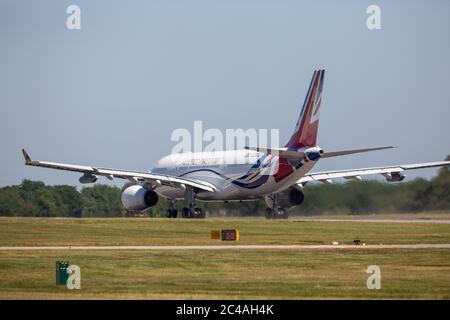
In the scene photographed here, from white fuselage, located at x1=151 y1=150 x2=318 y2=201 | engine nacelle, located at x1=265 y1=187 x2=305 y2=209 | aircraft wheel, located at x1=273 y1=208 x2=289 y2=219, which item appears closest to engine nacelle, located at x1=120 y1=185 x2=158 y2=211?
white fuselage, located at x1=151 y1=150 x2=318 y2=201

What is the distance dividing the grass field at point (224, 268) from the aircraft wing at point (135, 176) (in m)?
12.4

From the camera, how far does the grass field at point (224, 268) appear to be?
31344 millimetres

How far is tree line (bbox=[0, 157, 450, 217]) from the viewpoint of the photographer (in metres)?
75.5

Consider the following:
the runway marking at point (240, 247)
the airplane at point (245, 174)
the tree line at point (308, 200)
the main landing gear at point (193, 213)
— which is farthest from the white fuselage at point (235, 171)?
the runway marking at point (240, 247)

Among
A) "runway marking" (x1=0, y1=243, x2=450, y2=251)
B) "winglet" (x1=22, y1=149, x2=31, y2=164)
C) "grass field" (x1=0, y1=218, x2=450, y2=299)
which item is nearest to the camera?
"grass field" (x1=0, y1=218, x2=450, y2=299)

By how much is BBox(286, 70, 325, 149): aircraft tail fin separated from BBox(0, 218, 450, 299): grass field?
38.9ft

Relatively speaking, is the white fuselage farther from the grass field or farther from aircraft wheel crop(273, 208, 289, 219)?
the grass field

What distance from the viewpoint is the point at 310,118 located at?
223ft

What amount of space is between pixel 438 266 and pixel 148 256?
10.5 m

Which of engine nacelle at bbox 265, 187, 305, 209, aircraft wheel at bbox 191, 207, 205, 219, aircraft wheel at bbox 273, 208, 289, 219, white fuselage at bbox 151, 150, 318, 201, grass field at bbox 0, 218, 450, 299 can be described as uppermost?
grass field at bbox 0, 218, 450, 299

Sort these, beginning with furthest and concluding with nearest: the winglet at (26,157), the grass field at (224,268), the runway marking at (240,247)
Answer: the winglet at (26,157) → the runway marking at (240,247) → the grass field at (224,268)

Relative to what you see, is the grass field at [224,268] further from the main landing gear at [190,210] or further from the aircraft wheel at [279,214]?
the aircraft wheel at [279,214]

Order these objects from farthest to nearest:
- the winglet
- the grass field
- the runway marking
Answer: the winglet, the runway marking, the grass field

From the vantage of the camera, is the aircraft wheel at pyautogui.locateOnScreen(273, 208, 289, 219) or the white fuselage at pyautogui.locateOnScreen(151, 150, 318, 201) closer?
the white fuselage at pyautogui.locateOnScreen(151, 150, 318, 201)
